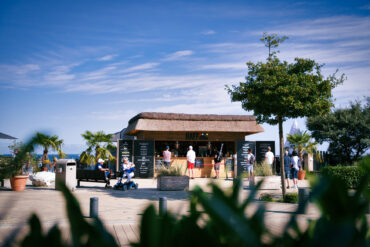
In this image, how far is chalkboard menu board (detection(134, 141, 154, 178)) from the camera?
20.1m

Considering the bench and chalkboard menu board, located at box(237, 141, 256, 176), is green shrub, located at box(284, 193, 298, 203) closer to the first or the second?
the bench

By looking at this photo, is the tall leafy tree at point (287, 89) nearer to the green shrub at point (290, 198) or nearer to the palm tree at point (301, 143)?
the green shrub at point (290, 198)

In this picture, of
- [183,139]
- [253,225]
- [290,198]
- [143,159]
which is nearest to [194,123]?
[183,139]

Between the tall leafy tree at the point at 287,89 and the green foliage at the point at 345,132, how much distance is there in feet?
53.8

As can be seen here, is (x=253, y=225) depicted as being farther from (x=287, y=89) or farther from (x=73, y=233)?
(x=287, y=89)

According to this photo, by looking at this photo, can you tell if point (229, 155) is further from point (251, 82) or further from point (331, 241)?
point (331, 241)

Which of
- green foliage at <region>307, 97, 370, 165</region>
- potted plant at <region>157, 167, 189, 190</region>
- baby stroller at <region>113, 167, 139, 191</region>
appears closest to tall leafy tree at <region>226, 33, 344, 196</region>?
potted plant at <region>157, 167, 189, 190</region>

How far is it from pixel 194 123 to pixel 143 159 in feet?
13.8

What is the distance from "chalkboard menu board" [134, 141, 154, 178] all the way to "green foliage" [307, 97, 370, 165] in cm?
1360

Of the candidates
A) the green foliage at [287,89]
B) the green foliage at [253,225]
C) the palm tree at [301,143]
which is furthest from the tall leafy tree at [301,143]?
the green foliage at [253,225]

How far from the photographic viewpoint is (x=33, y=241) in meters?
0.42

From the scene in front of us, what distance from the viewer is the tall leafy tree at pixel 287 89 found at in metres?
9.74

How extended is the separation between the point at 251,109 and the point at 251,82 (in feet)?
2.92

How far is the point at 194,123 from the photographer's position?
71.3ft
